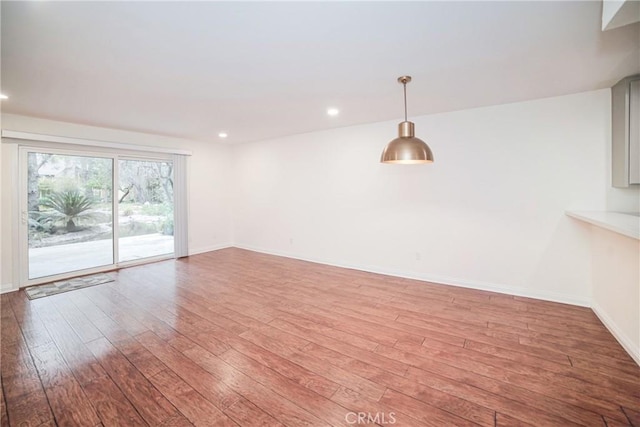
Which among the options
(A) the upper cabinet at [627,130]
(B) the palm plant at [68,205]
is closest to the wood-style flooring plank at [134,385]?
(B) the palm plant at [68,205]

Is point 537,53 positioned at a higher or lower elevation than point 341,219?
higher

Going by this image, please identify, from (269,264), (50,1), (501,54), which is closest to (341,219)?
(269,264)

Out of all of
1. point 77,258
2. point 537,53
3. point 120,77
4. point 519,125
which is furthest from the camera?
point 77,258

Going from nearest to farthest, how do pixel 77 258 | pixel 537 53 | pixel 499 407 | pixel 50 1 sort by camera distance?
pixel 50 1 → pixel 499 407 → pixel 537 53 → pixel 77 258

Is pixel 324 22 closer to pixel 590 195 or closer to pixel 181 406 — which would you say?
pixel 181 406

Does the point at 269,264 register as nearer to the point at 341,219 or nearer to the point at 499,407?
the point at 341,219

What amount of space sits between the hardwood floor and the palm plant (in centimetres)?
134

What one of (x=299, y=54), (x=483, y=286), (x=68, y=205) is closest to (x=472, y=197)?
(x=483, y=286)

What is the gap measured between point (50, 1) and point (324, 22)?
174cm

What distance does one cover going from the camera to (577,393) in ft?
6.37

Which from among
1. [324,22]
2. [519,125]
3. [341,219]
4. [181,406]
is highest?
[324,22]

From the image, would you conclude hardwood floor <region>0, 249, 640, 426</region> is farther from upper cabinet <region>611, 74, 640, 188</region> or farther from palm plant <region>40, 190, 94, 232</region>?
upper cabinet <region>611, 74, 640, 188</region>

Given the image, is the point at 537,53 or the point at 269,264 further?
the point at 269,264

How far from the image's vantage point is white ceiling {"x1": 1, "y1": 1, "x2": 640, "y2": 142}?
184cm
